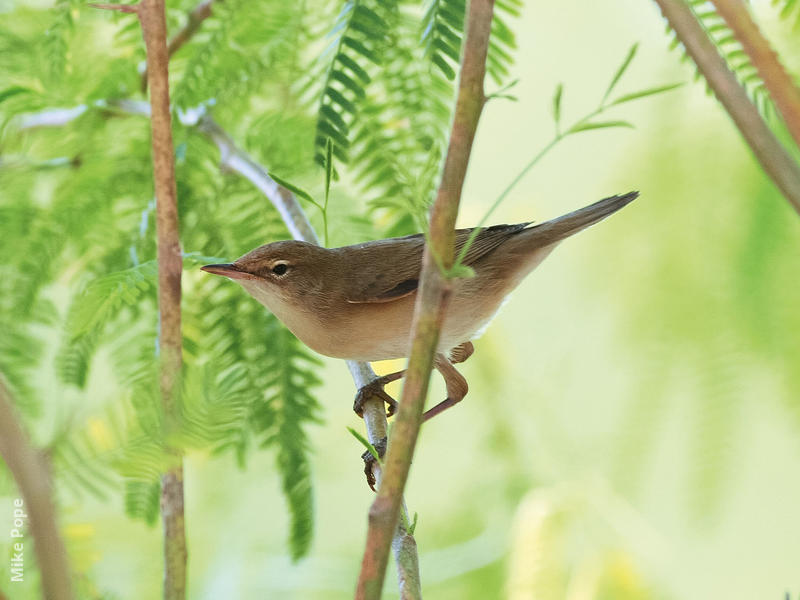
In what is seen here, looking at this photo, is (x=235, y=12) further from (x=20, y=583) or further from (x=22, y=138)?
(x=20, y=583)

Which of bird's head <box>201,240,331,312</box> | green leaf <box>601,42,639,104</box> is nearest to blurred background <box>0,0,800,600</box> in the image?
bird's head <box>201,240,331,312</box>

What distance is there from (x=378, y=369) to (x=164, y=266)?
0.75m

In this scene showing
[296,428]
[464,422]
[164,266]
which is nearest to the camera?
[164,266]

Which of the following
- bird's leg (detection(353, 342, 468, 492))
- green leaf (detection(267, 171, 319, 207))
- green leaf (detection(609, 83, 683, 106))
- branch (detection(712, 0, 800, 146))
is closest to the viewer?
branch (detection(712, 0, 800, 146))

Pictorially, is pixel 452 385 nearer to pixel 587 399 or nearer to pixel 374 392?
pixel 374 392

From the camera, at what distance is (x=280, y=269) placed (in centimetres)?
123

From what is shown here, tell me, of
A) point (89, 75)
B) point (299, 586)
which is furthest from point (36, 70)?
point (299, 586)

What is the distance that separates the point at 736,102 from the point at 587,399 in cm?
171

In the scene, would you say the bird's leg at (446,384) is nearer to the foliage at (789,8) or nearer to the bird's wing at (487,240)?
the bird's wing at (487,240)

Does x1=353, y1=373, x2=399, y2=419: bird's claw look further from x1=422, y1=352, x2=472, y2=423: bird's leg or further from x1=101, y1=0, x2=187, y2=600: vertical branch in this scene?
x1=101, y1=0, x2=187, y2=600: vertical branch

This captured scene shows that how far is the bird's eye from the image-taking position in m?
1.21

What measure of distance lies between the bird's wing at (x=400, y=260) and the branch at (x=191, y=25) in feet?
1.37

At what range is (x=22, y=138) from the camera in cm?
145

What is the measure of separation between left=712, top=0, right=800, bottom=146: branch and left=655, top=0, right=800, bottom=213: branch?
12 millimetres
